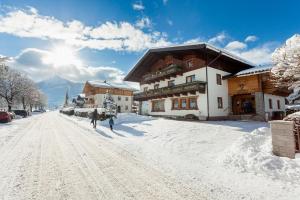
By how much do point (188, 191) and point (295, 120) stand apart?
5.44 meters

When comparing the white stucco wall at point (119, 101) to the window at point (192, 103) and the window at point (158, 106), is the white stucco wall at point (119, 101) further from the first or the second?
the window at point (192, 103)

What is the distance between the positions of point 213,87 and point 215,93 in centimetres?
78

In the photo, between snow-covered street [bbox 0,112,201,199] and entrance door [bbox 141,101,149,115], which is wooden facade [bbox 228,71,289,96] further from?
snow-covered street [bbox 0,112,201,199]

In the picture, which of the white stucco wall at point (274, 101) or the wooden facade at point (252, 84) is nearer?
the wooden facade at point (252, 84)

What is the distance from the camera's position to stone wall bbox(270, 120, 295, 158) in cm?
650

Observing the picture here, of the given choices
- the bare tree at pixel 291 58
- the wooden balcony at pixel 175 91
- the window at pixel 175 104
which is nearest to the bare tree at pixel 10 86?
the wooden balcony at pixel 175 91

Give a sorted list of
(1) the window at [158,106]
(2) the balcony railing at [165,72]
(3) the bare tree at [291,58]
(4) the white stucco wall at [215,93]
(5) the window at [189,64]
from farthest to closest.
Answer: (1) the window at [158,106] → (2) the balcony railing at [165,72] → (5) the window at [189,64] → (4) the white stucco wall at [215,93] → (3) the bare tree at [291,58]

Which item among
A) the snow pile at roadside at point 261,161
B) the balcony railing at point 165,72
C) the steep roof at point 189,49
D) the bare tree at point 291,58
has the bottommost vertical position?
the snow pile at roadside at point 261,161

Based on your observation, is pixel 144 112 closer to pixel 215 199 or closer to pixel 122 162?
pixel 122 162

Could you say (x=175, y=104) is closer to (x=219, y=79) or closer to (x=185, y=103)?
(x=185, y=103)

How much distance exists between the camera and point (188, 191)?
468cm

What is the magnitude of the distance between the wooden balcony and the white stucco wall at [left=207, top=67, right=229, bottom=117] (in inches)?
49.6

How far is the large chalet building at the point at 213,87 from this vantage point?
20.8m

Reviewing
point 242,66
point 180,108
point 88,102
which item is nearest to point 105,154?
point 180,108
